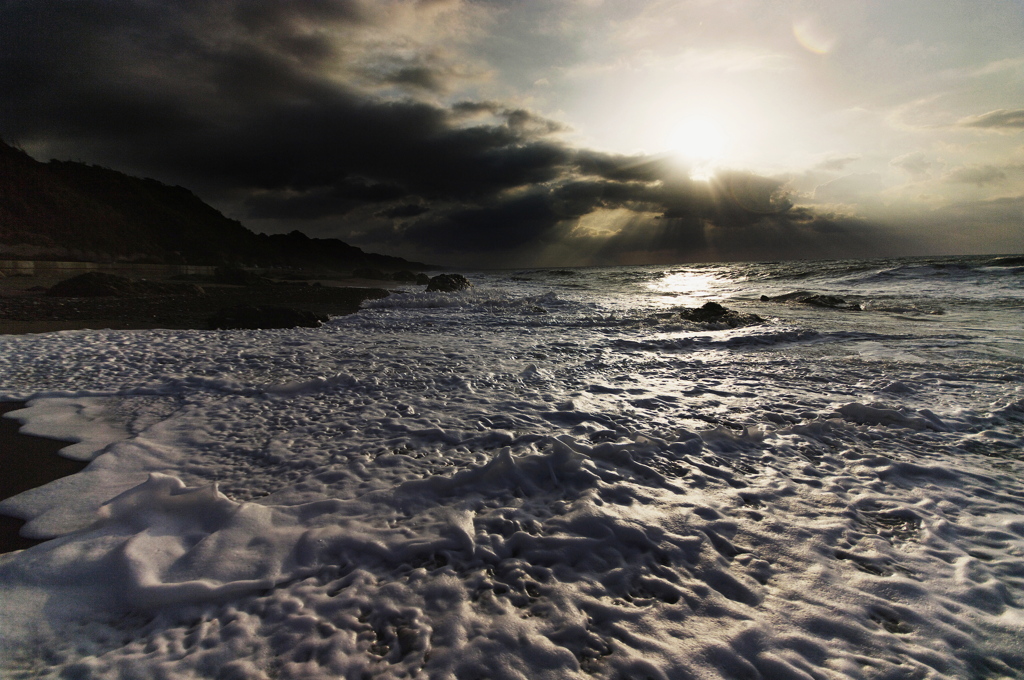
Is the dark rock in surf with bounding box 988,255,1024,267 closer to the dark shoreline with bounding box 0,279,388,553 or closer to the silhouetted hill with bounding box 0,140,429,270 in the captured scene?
the dark shoreline with bounding box 0,279,388,553

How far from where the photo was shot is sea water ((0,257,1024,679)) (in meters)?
1.85

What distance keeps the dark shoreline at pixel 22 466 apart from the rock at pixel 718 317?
1106 cm

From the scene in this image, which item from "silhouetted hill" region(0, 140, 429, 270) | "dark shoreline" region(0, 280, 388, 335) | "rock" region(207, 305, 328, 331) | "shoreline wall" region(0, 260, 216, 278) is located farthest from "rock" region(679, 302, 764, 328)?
"silhouetted hill" region(0, 140, 429, 270)

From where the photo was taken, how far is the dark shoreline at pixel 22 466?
2.42 m

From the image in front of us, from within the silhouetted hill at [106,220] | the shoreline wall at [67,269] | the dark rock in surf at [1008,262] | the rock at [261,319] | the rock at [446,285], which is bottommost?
the rock at [261,319]

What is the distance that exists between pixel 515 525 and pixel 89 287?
1821 centimetres

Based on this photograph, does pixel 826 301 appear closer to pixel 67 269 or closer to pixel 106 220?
pixel 67 269

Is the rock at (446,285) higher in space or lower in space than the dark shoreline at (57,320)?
higher

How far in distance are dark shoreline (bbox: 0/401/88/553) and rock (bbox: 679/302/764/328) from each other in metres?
11.1

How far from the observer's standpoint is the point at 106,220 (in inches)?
1953

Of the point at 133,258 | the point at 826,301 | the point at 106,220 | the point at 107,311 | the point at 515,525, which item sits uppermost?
the point at 106,220

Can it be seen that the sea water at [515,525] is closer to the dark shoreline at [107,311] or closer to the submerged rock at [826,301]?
the dark shoreline at [107,311]

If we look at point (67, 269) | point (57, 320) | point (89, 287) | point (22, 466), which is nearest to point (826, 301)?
point (22, 466)

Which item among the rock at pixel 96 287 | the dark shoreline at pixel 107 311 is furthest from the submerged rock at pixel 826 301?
the rock at pixel 96 287
